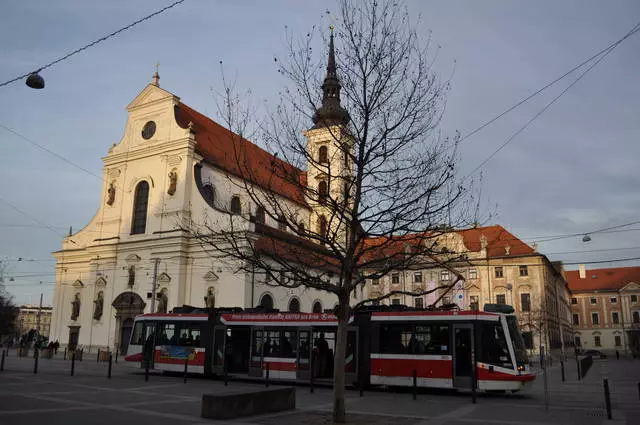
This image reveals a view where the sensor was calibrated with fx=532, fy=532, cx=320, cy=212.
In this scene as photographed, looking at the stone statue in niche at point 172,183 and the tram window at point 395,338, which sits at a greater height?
the stone statue in niche at point 172,183

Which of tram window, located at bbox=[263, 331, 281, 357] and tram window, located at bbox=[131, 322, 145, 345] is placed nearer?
tram window, located at bbox=[263, 331, 281, 357]

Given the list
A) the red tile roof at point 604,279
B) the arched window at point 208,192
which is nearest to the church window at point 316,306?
the arched window at point 208,192

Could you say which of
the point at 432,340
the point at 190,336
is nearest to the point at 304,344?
the point at 432,340

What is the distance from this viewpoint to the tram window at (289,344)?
2062 cm

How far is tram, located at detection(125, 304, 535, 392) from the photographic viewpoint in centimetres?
1688

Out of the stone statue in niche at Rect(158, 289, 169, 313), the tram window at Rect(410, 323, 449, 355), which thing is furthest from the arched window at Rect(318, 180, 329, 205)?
the stone statue in niche at Rect(158, 289, 169, 313)

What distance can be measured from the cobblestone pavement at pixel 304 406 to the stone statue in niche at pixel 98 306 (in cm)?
2292

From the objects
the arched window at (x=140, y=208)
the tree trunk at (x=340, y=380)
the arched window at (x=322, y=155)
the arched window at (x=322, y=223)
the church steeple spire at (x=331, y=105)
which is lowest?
the tree trunk at (x=340, y=380)

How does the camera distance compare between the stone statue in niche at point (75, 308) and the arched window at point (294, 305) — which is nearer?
the arched window at point (294, 305)

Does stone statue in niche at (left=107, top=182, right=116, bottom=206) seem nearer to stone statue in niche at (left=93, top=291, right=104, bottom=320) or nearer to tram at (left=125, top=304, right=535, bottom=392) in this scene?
stone statue in niche at (left=93, top=291, right=104, bottom=320)

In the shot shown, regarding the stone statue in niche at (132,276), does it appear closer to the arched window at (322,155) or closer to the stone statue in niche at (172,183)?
the stone statue in niche at (172,183)

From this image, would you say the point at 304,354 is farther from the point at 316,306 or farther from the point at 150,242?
the point at 316,306

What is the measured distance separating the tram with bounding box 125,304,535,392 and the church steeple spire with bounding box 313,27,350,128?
8.49m

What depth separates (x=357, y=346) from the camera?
19266 mm
